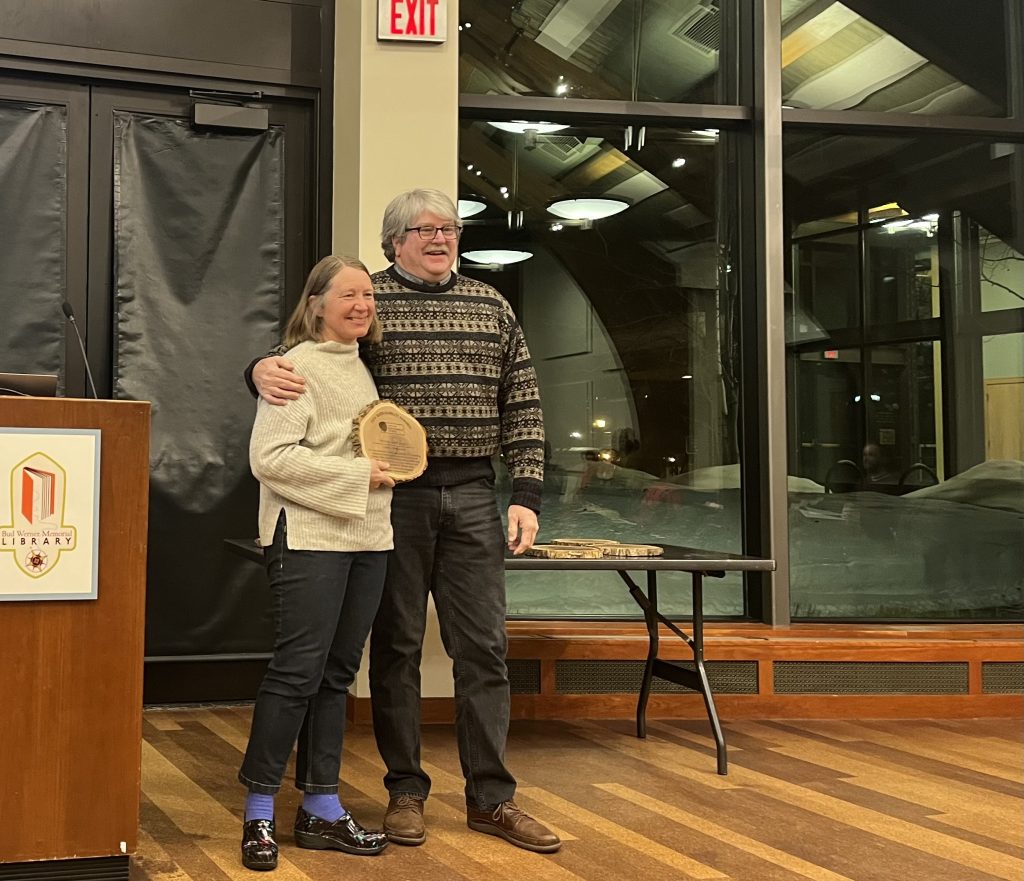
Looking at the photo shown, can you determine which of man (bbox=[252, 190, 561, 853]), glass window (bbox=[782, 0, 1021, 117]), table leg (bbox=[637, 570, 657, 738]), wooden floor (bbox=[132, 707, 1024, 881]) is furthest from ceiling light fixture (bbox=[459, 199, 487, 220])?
wooden floor (bbox=[132, 707, 1024, 881])

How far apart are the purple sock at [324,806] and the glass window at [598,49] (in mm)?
2941

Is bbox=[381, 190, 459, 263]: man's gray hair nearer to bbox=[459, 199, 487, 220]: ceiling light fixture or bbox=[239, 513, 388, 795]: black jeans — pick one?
bbox=[239, 513, 388, 795]: black jeans

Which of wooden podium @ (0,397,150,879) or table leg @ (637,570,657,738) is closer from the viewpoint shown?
wooden podium @ (0,397,150,879)

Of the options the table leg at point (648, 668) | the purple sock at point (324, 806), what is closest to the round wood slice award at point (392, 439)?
the purple sock at point (324, 806)

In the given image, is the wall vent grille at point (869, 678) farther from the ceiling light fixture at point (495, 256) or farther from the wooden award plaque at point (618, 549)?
the ceiling light fixture at point (495, 256)

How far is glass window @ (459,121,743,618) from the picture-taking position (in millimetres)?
4754

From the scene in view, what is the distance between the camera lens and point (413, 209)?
9.16 ft

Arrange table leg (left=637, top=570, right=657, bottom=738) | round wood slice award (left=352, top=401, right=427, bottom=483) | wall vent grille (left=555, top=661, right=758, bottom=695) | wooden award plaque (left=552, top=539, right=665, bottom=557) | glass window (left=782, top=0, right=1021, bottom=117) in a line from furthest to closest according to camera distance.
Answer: glass window (left=782, top=0, right=1021, bottom=117)
wall vent grille (left=555, top=661, right=758, bottom=695)
table leg (left=637, top=570, right=657, bottom=738)
wooden award plaque (left=552, top=539, right=665, bottom=557)
round wood slice award (left=352, top=401, right=427, bottom=483)

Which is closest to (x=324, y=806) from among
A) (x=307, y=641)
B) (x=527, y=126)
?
(x=307, y=641)

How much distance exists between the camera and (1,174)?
4.19 meters

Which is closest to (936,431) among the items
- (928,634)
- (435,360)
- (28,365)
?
(928,634)

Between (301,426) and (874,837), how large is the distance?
170 centimetres

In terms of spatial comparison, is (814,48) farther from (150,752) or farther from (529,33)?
(150,752)

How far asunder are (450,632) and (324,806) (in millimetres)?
494
